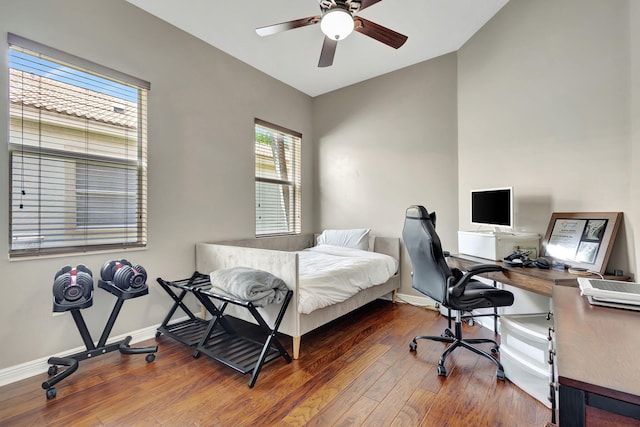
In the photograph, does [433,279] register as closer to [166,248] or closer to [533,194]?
[533,194]

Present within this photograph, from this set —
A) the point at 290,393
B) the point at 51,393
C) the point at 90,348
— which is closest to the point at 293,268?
the point at 290,393

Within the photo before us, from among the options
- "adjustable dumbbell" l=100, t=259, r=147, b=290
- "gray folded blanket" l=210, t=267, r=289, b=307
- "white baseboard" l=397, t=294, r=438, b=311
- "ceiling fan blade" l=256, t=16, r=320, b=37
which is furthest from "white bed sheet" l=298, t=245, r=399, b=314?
"ceiling fan blade" l=256, t=16, r=320, b=37

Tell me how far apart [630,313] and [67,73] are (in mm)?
3525

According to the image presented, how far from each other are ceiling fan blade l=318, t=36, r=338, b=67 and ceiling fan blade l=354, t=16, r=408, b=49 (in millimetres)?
212

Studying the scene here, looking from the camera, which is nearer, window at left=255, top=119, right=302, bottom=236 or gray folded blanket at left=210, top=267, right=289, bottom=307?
gray folded blanket at left=210, top=267, right=289, bottom=307

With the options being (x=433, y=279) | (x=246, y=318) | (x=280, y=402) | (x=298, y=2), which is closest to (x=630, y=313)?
(x=433, y=279)

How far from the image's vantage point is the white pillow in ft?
12.4

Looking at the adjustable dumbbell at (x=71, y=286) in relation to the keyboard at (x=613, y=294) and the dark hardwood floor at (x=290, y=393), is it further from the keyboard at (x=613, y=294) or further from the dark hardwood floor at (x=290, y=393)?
the keyboard at (x=613, y=294)

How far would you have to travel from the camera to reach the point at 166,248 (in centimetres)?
281

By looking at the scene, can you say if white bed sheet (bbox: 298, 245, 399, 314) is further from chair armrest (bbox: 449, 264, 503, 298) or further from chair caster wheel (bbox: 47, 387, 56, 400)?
chair caster wheel (bbox: 47, 387, 56, 400)

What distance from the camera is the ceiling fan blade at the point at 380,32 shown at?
2182mm

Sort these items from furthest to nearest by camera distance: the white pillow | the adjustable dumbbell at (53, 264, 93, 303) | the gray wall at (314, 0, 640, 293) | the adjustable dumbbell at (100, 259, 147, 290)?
the white pillow
the adjustable dumbbell at (100, 259, 147, 290)
the gray wall at (314, 0, 640, 293)
the adjustable dumbbell at (53, 264, 93, 303)

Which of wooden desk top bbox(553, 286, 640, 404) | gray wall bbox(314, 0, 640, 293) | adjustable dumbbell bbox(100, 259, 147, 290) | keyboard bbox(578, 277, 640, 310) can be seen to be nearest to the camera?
wooden desk top bbox(553, 286, 640, 404)

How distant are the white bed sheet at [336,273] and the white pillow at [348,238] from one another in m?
0.10
